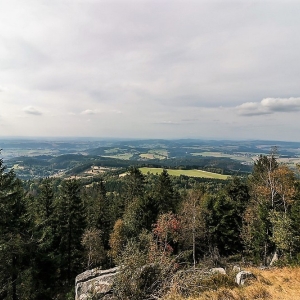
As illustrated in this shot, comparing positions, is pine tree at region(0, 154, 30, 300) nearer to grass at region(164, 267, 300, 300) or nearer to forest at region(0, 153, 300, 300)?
forest at region(0, 153, 300, 300)

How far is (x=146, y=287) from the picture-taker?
28.3 feet

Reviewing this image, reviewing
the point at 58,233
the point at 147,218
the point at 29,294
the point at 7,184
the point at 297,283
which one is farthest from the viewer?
the point at 147,218

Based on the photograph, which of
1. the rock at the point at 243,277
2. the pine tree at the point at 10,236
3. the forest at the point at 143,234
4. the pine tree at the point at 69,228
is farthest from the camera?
the pine tree at the point at 69,228

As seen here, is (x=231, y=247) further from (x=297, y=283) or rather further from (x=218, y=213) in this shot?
(x=297, y=283)

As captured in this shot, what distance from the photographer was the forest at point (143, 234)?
933cm

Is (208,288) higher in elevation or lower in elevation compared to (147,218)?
higher

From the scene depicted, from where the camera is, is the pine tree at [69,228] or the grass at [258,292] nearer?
the grass at [258,292]

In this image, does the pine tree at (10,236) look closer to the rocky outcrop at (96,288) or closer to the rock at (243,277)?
the rocky outcrop at (96,288)

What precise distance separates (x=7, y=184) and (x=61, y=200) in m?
14.1

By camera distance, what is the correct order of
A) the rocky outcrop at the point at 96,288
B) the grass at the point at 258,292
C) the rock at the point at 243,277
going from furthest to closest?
the rock at the point at 243,277
the rocky outcrop at the point at 96,288
the grass at the point at 258,292

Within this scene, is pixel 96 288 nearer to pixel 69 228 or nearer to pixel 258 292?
pixel 258 292

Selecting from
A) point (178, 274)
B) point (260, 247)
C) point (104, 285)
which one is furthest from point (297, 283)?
point (260, 247)

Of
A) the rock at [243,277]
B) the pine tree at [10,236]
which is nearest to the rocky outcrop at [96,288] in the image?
the rock at [243,277]

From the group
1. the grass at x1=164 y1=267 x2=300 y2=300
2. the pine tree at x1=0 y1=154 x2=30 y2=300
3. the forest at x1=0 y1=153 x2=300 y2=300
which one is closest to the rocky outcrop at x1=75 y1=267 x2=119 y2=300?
the forest at x1=0 y1=153 x2=300 y2=300
